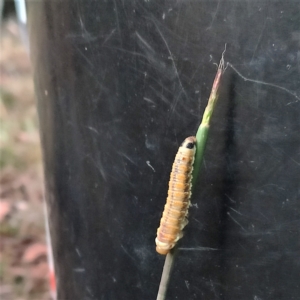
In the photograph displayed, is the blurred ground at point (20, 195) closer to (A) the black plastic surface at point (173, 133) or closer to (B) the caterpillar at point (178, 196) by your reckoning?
(A) the black plastic surface at point (173, 133)

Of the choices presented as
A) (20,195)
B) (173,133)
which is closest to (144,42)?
(173,133)

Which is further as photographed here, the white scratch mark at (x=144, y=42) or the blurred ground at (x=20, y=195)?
the blurred ground at (x=20, y=195)

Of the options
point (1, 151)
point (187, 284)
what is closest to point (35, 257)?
point (1, 151)

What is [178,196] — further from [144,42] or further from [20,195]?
[20,195]

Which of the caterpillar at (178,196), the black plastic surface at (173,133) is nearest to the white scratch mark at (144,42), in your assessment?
the black plastic surface at (173,133)

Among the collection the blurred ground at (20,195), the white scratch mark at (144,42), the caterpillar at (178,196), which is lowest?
the blurred ground at (20,195)

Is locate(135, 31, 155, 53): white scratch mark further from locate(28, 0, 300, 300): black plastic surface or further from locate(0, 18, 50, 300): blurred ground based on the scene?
locate(0, 18, 50, 300): blurred ground

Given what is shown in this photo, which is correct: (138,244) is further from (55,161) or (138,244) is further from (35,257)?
(35,257)

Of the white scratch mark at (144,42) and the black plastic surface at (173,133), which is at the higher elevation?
the white scratch mark at (144,42)

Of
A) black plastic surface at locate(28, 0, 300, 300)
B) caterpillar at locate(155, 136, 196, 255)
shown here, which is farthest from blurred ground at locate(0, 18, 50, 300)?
caterpillar at locate(155, 136, 196, 255)
